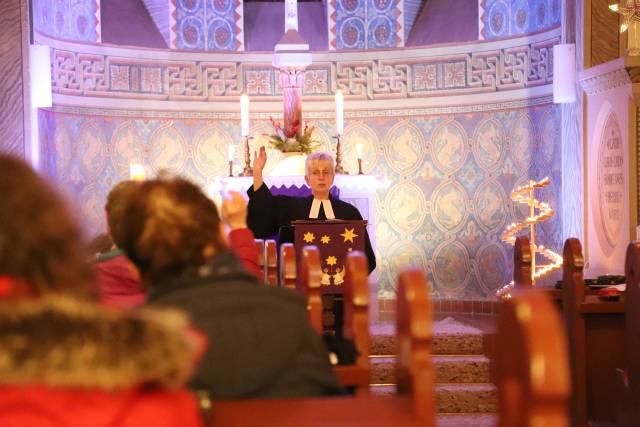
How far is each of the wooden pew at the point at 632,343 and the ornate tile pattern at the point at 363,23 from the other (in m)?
5.26

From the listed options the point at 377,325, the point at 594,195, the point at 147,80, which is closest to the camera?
the point at 377,325

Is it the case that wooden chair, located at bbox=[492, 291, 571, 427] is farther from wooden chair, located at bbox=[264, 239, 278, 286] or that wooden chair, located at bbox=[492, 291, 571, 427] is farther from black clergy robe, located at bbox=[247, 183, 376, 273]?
black clergy robe, located at bbox=[247, 183, 376, 273]

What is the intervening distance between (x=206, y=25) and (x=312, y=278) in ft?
21.9

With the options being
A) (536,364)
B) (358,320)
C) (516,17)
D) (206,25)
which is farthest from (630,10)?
(536,364)

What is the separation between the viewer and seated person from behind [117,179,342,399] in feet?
6.61

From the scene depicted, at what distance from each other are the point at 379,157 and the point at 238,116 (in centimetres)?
133

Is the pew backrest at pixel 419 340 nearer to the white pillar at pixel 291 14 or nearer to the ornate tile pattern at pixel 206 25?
the white pillar at pixel 291 14

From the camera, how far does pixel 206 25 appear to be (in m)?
9.18

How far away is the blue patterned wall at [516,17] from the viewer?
8234 millimetres

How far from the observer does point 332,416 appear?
6.11 ft

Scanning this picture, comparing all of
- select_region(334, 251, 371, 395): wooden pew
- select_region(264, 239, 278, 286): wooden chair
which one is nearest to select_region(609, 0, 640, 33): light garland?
select_region(264, 239, 278, 286): wooden chair

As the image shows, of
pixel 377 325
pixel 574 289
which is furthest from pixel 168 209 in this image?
pixel 377 325

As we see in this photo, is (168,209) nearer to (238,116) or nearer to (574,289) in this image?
(574,289)

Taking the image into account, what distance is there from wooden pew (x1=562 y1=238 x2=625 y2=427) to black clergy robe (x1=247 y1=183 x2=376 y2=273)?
134 cm
